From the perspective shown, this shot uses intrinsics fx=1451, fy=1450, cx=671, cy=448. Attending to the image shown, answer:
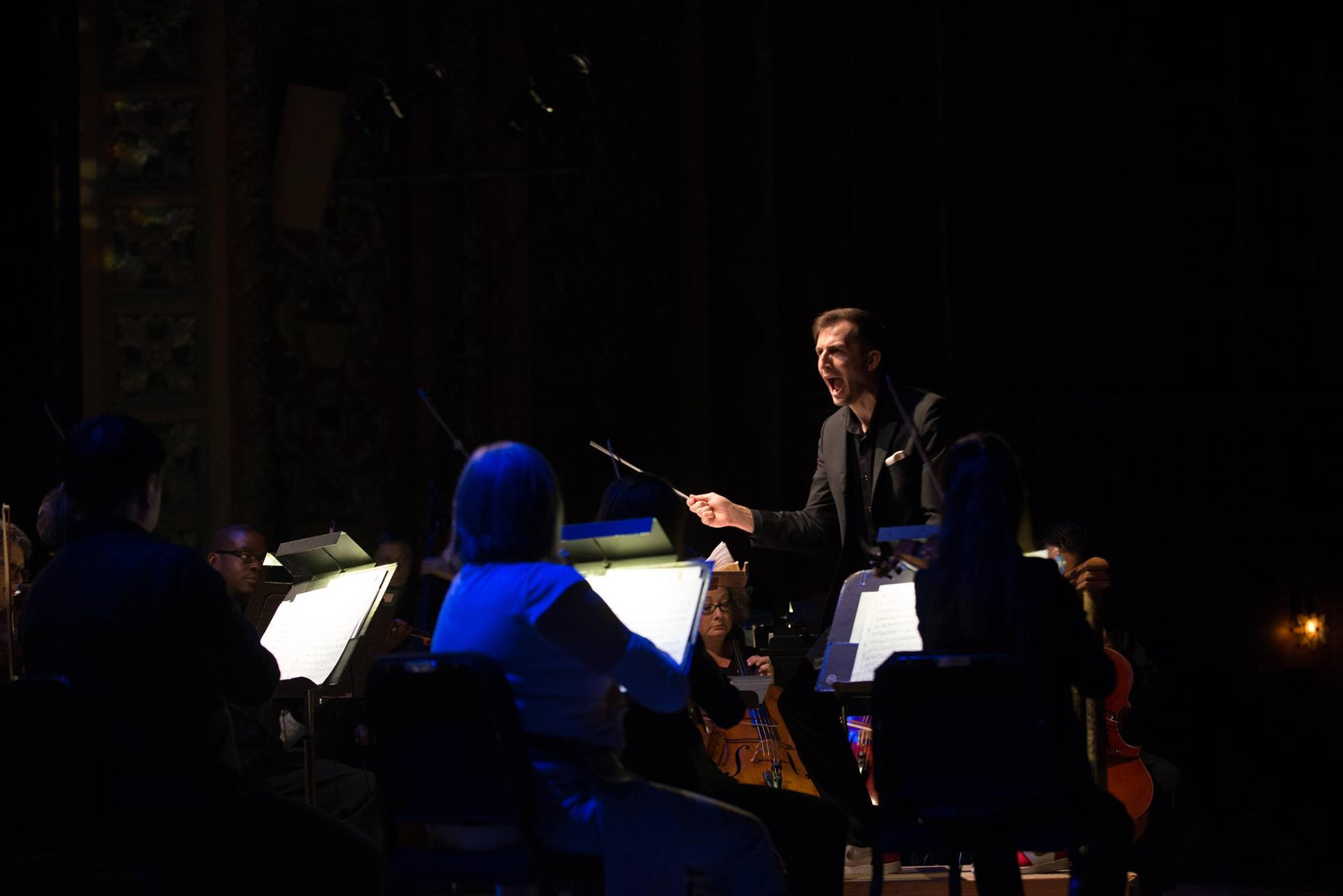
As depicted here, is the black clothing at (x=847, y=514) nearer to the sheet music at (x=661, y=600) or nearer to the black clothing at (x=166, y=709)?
the sheet music at (x=661, y=600)

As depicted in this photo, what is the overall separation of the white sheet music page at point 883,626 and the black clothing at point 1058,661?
0.84ft

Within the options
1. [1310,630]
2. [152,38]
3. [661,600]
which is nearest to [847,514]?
[661,600]

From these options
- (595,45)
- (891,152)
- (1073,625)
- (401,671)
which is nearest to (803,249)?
(891,152)

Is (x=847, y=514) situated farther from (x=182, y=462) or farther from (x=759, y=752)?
(x=182, y=462)

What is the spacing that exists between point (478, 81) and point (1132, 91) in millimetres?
4088

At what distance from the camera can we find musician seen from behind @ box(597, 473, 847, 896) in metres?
3.07

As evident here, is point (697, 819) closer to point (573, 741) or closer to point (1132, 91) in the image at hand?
point (573, 741)

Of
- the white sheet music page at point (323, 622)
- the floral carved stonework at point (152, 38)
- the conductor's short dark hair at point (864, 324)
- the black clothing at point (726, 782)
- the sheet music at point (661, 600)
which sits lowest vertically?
the black clothing at point (726, 782)

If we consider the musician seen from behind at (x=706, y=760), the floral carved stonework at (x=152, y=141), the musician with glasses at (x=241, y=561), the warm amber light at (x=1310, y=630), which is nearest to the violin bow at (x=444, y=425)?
the musician seen from behind at (x=706, y=760)

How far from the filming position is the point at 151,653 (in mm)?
2830

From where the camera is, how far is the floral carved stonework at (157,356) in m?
6.68

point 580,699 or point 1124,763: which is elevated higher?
point 580,699

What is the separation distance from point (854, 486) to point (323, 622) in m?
1.65

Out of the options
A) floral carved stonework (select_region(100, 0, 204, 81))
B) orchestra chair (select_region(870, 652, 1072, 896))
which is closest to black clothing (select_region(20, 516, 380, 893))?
orchestra chair (select_region(870, 652, 1072, 896))
